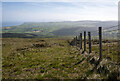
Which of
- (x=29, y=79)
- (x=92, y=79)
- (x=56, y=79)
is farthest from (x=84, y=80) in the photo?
(x=29, y=79)

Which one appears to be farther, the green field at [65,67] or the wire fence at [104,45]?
the wire fence at [104,45]

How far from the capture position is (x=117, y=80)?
5977 millimetres

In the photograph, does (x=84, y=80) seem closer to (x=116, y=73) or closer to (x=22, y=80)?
(x=116, y=73)

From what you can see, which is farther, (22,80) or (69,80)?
(22,80)

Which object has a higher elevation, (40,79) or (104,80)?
(104,80)

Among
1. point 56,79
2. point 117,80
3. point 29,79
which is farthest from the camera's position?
point 29,79

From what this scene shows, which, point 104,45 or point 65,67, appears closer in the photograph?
point 65,67

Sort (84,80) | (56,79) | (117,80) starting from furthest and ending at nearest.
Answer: (56,79), (84,80), (117,80)

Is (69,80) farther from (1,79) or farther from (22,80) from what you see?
(1,79)

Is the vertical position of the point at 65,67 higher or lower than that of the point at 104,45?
higher

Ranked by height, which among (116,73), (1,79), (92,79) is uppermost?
(116,73)

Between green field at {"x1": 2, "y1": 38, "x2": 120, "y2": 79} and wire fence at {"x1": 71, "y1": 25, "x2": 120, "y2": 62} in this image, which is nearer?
green field at {"x1": 2, "y1": 38, "x2": 120, "y2": 79}

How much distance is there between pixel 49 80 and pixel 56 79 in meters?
0.49

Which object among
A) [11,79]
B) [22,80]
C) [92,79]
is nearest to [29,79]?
[22,80]
